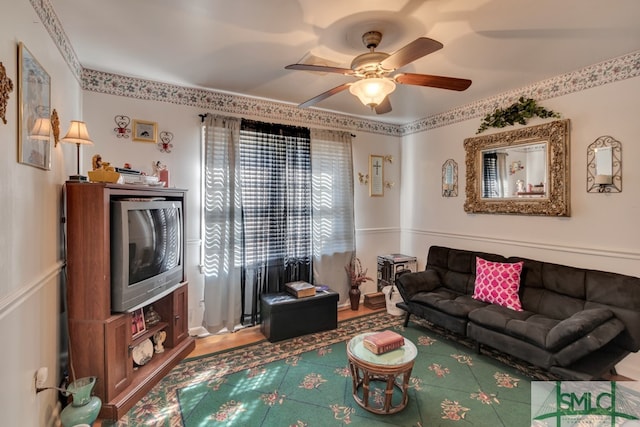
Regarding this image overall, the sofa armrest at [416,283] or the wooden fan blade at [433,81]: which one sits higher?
the wooden fan blade at [433,81]

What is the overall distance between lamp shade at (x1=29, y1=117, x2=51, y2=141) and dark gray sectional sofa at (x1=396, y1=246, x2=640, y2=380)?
334 centimetres

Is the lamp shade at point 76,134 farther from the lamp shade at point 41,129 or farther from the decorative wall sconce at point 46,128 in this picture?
the lamp shade at point 41,129

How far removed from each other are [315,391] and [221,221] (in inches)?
75.0

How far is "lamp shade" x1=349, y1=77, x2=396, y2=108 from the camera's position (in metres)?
1.94

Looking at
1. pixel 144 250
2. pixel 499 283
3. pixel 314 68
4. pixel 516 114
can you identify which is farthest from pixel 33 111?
pixel 516 114

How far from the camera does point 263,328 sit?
3428mm

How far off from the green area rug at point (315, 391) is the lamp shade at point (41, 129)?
187 cm

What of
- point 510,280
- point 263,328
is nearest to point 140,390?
point 263,328

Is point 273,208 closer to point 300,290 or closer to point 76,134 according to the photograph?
point 300,290

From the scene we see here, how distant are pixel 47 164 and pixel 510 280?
12.6 ft

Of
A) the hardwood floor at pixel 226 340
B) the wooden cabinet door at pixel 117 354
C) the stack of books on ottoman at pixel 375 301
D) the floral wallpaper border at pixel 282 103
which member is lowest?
the hardwood floor at pixel 226 340

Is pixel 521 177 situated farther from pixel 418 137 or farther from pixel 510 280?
pixel 418 137

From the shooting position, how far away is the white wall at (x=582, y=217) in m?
2.56

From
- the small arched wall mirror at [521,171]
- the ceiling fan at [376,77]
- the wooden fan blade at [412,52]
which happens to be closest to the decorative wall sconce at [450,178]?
the small arched wall mirror at [521,171]
